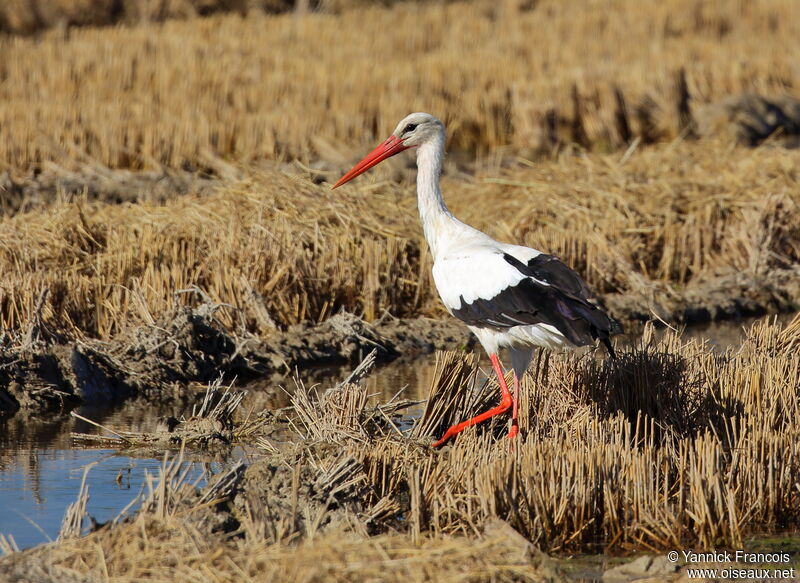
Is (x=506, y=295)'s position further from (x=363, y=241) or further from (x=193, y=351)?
(x=363, y=241)

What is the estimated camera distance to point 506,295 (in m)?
5.83

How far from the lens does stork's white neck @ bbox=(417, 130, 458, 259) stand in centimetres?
650

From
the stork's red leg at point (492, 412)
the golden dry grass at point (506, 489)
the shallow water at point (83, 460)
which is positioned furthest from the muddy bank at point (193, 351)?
the stork's red leg at point (492, 412)

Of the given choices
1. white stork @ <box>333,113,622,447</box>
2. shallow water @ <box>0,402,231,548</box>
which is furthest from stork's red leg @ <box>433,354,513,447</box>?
shallow water @ <box>0,402,231,548</box>

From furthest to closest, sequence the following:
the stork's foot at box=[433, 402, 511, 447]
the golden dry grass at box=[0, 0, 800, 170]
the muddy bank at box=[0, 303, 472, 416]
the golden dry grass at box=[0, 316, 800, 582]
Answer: the golden dry grass at box=[0, 0, 800, 170]
the muddy bank at box=[0, 303, 472, 416]
the stork's foot at box=[433, 402, 511, 447]
the golden dry grass at box=[0, 316, 800, 582]

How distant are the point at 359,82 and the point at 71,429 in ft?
33.9

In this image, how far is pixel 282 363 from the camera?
8.48 m

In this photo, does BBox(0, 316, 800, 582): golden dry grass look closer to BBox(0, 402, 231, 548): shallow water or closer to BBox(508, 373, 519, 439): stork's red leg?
BBox(508, 373, 519, 439): stork's red leg

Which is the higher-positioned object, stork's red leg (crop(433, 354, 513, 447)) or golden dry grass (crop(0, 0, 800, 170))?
golden dry grass (crop(0, 0, 800, 170))

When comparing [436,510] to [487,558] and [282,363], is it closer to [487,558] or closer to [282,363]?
Answer: [487,558]

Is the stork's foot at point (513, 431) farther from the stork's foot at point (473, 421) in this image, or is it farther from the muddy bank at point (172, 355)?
→ the muddy bank at point (172, 355)

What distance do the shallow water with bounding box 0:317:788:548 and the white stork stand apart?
698mm

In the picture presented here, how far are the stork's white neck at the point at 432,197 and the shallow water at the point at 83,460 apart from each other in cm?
92

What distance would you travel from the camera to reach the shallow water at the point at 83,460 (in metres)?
5.54
